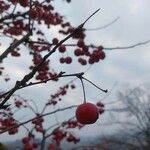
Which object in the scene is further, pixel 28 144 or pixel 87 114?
pixel 28 144

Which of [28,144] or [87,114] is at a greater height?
[28,144]

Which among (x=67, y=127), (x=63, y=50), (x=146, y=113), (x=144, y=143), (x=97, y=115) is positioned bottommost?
(x=97, y=115)

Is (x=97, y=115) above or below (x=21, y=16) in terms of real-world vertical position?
below

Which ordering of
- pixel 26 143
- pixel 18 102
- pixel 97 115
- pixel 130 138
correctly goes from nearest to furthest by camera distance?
pixel 97 115 < pixel 26 143 < pixel 18 102 < pixel 130 138

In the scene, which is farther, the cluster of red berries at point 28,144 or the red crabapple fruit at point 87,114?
the cluster of red berries at point 28,144

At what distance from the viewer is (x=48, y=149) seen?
14.6 m

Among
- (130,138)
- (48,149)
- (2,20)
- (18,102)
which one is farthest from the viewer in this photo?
(130,138)

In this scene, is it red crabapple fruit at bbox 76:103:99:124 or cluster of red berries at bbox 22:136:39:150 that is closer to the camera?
red crabapple fruit at bbox 76:103:99:124

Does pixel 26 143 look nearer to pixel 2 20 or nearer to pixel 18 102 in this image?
pixel 18 102

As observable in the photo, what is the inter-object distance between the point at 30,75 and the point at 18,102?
31.6 feet

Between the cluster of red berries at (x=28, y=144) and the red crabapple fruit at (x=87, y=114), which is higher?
the cluster of red berries at (x=28, y=144)

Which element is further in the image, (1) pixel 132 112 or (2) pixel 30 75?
(1) pixel 132 112

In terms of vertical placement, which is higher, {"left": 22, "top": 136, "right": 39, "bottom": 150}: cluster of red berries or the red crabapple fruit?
{"left": 22, "top": 136, "right": 39, "bottom": 150}: cluster of red berries

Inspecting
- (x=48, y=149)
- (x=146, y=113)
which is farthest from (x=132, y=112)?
(x=48, y=149)
